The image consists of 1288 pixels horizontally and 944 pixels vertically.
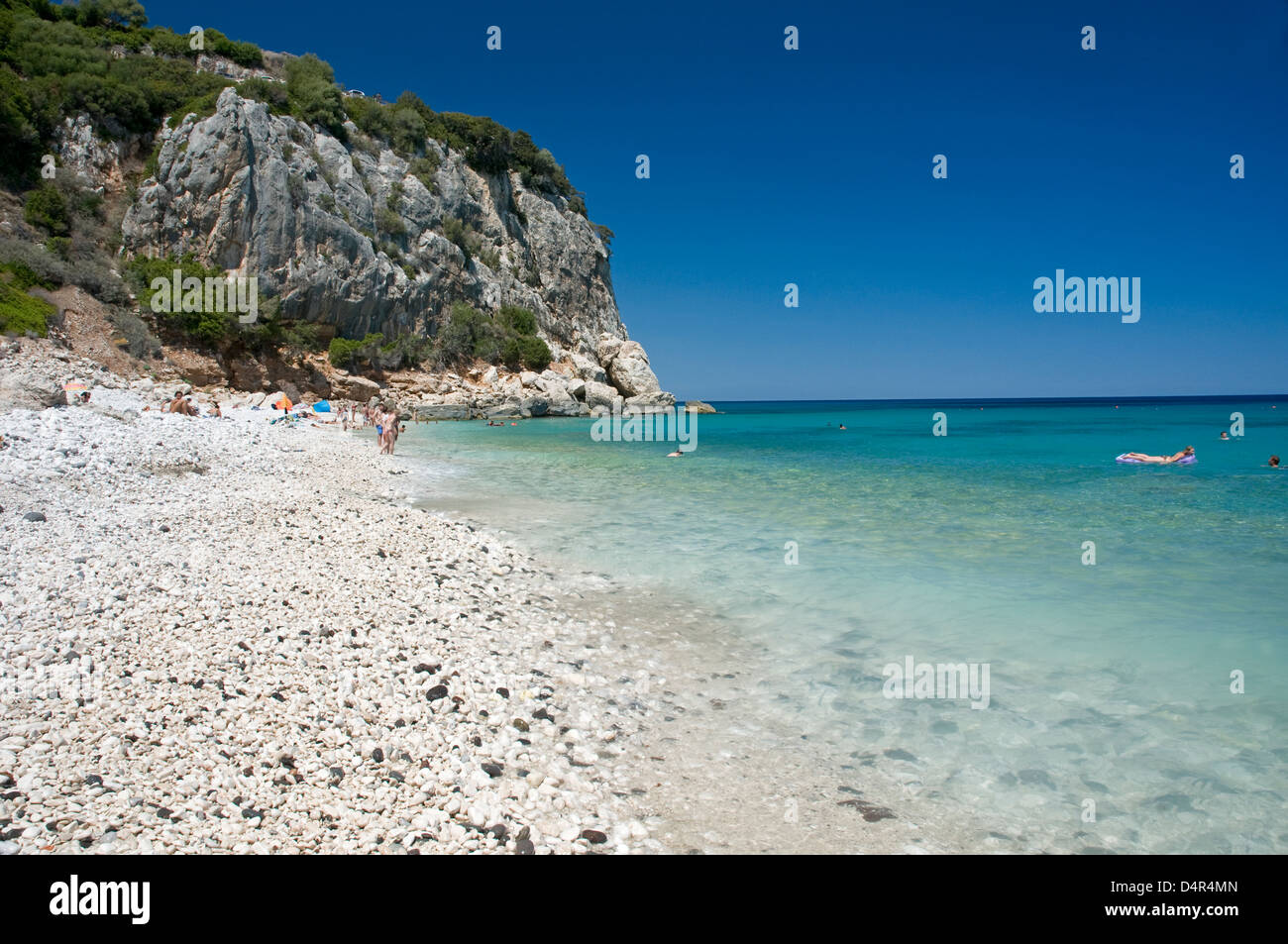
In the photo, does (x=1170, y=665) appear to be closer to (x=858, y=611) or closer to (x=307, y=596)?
(x=858, y=611)

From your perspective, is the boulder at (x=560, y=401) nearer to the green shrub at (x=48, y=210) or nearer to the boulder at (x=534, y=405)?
the boulder at (x=534, y=405)

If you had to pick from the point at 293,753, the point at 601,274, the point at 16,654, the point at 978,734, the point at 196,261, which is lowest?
the point at 978,734

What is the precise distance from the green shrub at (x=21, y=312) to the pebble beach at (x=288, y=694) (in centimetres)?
2436

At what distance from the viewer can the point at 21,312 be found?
2823 cm

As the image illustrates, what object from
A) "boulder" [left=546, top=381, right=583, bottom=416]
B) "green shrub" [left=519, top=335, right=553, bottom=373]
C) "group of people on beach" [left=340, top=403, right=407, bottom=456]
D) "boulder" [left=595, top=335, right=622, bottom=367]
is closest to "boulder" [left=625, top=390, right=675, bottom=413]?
"boulder" [left=595, top=335, right=622, bottom=367]

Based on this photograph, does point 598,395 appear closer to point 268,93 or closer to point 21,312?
point 268,93

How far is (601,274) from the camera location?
75.0m

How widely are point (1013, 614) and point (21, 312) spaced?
37.2m

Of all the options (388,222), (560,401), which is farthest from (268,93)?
(560,401)

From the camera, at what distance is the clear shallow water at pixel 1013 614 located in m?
4.44

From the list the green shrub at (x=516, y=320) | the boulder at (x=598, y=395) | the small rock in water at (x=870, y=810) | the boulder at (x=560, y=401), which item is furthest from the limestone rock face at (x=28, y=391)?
the boulder at (x=598, y=395)
